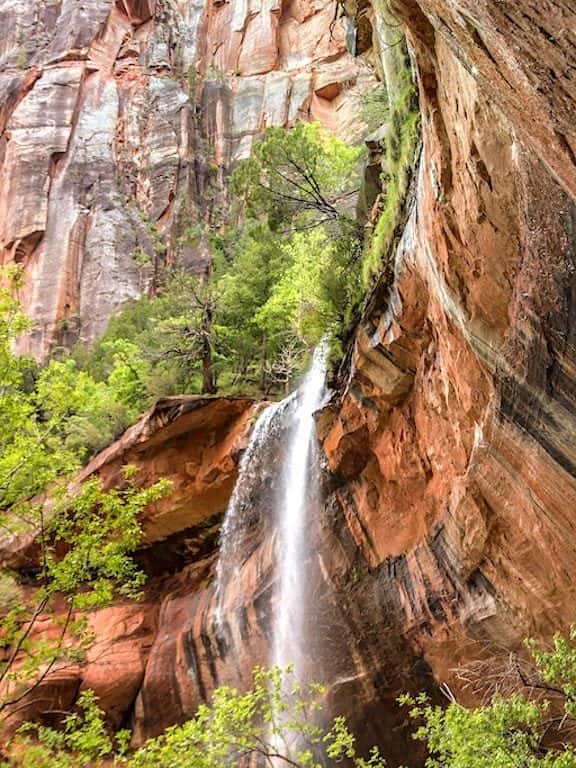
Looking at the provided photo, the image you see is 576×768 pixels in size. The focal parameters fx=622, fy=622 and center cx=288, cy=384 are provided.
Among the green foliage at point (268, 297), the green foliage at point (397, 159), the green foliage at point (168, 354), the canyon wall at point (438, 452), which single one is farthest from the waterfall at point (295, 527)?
the green foliage at point (168, 354)

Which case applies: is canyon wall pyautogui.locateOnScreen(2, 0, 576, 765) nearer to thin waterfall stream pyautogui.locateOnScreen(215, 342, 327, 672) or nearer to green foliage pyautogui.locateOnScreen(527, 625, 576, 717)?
thin waterfall stream pyautogui.locateOnScreen(215, 342, 327, 672)

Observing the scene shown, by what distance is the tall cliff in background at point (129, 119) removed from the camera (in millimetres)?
33344

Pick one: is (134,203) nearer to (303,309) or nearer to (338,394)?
(303,309)

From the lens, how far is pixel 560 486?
21.9 feet

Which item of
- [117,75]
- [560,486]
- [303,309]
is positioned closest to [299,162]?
[303,309]

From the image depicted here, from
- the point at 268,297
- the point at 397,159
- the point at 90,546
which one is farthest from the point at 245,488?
the point at 268,297

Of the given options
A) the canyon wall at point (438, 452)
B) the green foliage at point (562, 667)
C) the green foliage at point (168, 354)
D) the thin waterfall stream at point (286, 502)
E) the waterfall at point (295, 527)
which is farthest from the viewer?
the green foliage at point (168, 354)

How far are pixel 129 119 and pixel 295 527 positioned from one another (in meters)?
33.3

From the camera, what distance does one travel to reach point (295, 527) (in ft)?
→ 43.8

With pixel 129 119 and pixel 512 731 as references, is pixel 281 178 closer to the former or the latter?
pixel 512 731

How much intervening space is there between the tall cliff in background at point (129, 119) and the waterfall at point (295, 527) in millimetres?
20223

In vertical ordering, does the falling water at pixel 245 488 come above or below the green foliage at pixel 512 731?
above

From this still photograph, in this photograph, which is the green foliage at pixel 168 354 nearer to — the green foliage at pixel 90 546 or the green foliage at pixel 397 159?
the green foliage at pixel 397 159

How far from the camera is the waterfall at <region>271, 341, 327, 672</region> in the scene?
499 inches
